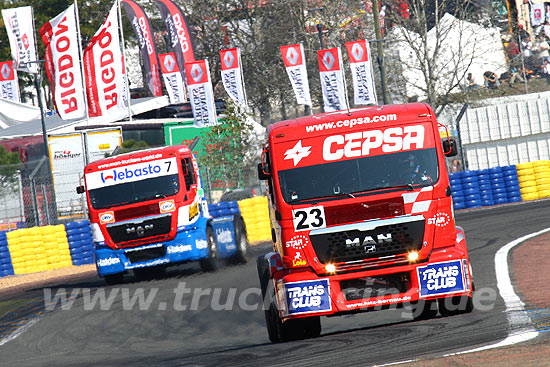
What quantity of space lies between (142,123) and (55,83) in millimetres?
8663

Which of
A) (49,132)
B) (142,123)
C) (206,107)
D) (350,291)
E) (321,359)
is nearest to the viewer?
(321,359)

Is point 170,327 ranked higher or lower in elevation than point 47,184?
lower

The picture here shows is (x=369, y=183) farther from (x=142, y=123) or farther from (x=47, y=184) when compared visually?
(x=142, y=123)

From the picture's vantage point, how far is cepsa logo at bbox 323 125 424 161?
9898 millimetres

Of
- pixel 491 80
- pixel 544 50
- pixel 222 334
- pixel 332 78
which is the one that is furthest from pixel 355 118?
pixel 544 50

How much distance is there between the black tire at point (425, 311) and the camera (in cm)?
1031

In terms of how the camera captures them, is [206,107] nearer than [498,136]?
Yes

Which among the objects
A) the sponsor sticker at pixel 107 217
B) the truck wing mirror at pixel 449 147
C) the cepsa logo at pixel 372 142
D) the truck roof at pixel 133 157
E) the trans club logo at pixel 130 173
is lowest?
the sponsor sticker at pixel 107 217

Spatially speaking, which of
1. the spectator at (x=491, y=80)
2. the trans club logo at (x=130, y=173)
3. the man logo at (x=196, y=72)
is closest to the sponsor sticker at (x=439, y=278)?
the trans club logo at (x=130, y=173)

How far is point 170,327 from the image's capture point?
40.3 ft

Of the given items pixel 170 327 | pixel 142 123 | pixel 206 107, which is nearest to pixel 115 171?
pixel 170 327

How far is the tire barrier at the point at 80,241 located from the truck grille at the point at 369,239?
15.8m

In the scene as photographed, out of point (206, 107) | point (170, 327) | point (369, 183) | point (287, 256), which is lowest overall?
point (170, 327)

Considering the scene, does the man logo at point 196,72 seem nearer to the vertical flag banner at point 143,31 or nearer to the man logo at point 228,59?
the man logo at point 228,59
